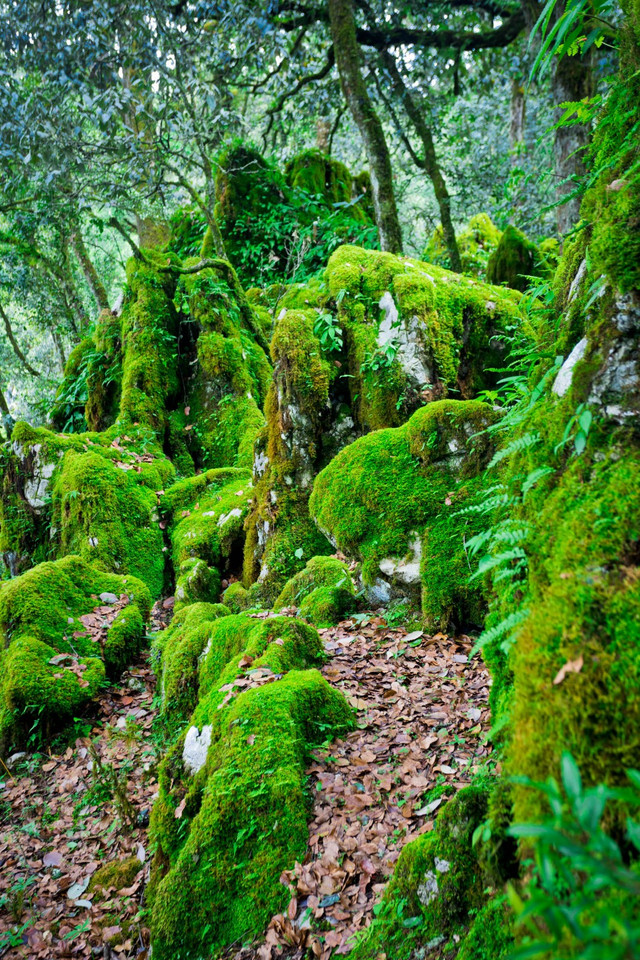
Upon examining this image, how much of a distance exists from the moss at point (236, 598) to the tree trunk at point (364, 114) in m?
5.84

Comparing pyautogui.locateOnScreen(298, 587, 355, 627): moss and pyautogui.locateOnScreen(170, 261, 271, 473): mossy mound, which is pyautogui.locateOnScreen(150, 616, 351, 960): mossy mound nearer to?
pyautogui.locateOnScreen(298, 587, 355, 627): moss

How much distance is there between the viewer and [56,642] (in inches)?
248

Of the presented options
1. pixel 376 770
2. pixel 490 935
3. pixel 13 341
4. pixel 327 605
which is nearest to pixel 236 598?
pixel 327 605

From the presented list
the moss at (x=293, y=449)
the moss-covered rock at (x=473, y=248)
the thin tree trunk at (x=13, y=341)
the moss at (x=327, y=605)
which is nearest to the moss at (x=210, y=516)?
the moss at (x=293, y=449)

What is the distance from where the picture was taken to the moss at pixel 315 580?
551 centimetres

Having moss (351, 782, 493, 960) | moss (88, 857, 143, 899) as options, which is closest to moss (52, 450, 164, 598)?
moss (88, 857, 143, 899)

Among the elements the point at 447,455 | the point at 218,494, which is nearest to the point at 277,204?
the point at 218,494

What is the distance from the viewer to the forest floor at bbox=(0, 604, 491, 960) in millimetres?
2873

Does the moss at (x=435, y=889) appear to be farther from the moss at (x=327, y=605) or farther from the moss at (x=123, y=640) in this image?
the moss at (x=123, y=640)

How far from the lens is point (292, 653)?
4348 mm

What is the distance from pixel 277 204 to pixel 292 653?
482 inches

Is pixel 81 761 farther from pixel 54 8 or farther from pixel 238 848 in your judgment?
pixel 54 8

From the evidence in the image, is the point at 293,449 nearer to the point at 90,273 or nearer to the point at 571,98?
the point at 571,98

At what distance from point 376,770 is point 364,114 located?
29.7 ft
